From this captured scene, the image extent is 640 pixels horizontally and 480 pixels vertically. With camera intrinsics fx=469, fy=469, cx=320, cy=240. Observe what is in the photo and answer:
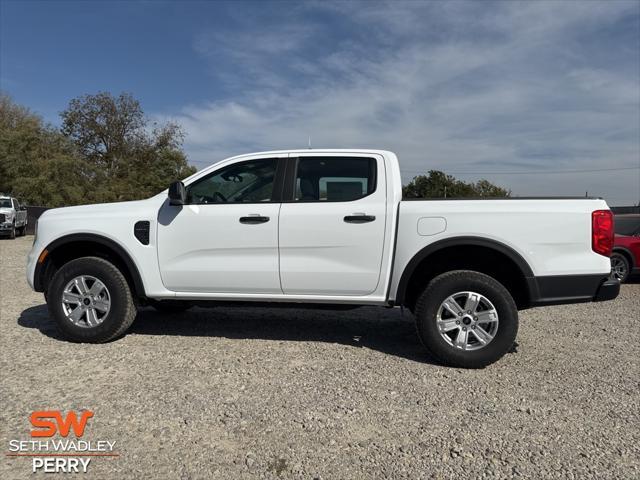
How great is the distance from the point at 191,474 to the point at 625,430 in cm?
263

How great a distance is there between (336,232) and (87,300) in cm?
250

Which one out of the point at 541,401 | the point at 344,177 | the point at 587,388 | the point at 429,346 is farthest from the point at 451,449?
the point at 344,177

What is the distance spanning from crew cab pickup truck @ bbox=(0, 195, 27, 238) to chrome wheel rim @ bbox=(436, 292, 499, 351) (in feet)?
67.9

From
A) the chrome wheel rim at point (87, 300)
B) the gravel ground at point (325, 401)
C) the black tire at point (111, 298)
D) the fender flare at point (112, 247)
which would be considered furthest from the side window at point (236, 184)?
the gravel ground at point (325, 401)

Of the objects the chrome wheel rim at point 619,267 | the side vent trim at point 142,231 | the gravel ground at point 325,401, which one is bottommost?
the gravel ground at point 325,401

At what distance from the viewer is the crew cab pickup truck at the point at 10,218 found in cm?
1923

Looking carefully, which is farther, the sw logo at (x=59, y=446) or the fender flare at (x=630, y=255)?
the fender flare at (x=630, y=255)

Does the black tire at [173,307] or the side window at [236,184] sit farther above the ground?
the side window at [236,184]

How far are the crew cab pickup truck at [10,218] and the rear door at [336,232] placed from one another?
769 inches

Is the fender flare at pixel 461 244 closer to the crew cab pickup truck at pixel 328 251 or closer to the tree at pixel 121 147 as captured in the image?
the crew cab pickup truck at pixel 328 251

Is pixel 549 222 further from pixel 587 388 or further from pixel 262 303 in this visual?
pixel 262 303

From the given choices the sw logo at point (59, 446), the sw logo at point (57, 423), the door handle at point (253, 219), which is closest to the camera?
the sw logo at point (59, 446)

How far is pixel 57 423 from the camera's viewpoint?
295cm

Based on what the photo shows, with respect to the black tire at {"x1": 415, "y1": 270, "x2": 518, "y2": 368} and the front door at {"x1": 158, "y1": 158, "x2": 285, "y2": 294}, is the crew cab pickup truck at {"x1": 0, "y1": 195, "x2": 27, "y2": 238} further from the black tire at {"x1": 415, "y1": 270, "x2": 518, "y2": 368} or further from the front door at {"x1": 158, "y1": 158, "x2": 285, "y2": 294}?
the black tire at {"x1": 415, "y1": 270, "x2": 518, "y2": 368}
